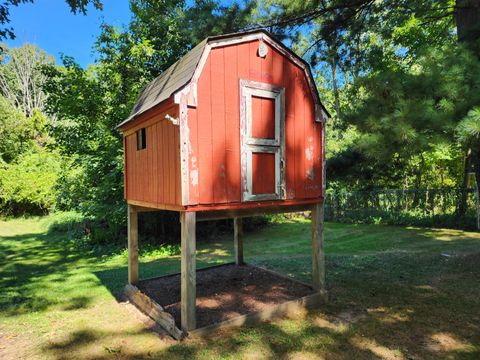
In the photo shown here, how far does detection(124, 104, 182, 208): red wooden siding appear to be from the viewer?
161 inches

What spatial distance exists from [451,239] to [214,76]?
8569mm

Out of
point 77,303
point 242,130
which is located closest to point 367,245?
point 242,130

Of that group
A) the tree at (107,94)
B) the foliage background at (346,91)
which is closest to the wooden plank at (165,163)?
the foliage background at (346,91)

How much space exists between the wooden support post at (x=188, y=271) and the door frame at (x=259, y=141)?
781mm

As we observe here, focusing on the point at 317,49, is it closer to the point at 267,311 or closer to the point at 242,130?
the point at 242,130

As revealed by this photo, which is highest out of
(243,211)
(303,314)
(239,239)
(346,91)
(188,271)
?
(346,91)

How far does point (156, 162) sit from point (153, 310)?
1959mm

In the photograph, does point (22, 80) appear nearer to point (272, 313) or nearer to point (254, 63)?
point (254, 63)

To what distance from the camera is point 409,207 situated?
42.1 ft

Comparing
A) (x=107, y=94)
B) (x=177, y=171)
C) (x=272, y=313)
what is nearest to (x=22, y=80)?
(x=107, y=94)

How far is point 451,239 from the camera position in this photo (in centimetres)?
945

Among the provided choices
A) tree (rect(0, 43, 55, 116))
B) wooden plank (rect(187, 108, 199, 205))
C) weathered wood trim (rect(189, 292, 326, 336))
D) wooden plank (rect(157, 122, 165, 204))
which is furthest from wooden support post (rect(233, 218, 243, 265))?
tree (rect(0, 43, 55, 116))

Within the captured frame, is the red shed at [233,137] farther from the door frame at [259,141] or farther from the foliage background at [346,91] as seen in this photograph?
the foliage background at [346,91]

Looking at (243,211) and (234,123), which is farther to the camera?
(243,211)
